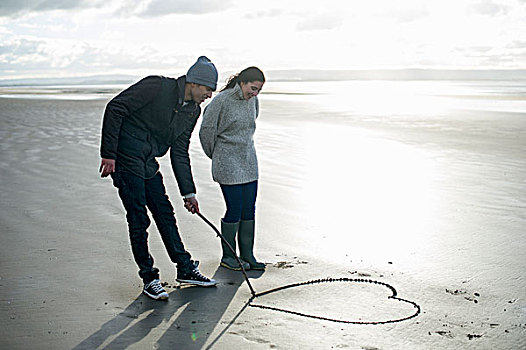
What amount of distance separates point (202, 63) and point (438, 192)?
4629 mm

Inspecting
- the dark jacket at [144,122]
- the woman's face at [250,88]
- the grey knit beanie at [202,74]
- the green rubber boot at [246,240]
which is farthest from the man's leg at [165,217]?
the woman's face at [250,88]

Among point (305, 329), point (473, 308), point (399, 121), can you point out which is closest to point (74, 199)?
point (305, 329)

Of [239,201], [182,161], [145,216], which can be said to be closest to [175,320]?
[145,216]

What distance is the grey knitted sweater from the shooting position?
4.82m

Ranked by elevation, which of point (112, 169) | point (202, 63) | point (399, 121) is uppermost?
point (202, 63)

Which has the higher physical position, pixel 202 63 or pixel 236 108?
pixel 202 63

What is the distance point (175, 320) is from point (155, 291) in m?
0.39

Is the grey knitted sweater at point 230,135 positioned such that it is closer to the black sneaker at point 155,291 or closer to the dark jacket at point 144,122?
the dark jacket at point 144,122

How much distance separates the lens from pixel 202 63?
4.06 m

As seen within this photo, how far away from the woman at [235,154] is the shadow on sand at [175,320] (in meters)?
0.49

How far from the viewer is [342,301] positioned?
4199mm

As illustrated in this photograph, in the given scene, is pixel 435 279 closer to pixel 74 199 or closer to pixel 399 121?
pixel 74 199

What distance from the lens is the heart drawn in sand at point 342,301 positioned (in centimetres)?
393

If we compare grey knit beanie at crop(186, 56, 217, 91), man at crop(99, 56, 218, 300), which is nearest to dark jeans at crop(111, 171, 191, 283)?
man at crop(99, 56, 218, 300)
